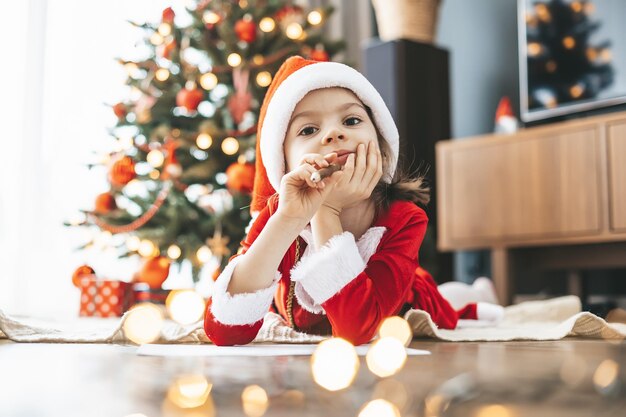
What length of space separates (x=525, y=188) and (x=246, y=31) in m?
1.16

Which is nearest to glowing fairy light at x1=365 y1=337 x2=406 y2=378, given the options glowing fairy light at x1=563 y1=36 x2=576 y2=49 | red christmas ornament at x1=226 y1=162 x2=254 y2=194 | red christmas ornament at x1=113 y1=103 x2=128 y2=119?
red christmas ornament at x1=226 y1=162 x2=254 y2=194

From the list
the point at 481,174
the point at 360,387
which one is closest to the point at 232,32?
the point at 481,174

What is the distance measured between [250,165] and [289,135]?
145cm

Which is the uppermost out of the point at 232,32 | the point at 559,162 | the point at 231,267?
the point at 232,32

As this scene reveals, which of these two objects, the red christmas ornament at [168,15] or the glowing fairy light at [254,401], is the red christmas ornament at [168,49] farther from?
the glowing fairy light at [254,401]

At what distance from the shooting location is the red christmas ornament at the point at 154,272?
2604mm

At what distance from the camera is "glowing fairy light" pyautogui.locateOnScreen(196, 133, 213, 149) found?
2646 mm

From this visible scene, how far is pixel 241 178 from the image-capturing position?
252 cm

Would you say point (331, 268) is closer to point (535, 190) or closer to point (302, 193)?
point (302, 193)

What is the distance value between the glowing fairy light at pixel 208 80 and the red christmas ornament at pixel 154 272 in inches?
25.9

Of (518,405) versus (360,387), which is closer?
(518,405)

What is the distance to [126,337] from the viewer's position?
3.79 ft

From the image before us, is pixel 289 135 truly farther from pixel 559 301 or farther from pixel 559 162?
pixel 559 162

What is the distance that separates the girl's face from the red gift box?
4.96ft
